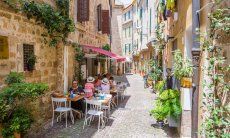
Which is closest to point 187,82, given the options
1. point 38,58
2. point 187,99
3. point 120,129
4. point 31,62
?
point 187,99

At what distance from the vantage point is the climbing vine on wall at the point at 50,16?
671 cm

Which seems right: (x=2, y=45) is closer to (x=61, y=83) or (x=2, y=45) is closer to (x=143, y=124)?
(x=61, y=83)

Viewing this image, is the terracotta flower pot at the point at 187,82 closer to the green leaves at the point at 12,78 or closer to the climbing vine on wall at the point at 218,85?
the climbing vine on wall at the point at 218,85

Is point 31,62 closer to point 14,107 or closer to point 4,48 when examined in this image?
point 4,48

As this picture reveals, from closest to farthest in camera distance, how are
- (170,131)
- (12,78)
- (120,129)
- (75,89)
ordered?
1. (12,78)
2. (170,131)
3. (120,129)
4. (75,89)

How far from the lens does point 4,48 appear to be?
19.7 feet

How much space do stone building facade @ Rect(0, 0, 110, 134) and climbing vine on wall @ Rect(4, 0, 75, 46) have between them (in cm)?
16

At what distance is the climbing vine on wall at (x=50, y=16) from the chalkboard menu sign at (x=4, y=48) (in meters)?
0.83

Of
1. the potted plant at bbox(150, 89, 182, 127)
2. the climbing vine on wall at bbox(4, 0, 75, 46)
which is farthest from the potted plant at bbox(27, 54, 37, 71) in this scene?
the potted plant at bbox(150, 89, 182, 127)

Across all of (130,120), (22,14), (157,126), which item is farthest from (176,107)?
(22,14)

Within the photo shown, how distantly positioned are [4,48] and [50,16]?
2.23m

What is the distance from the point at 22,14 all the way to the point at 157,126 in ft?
16.8

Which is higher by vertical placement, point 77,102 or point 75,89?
point 75,89

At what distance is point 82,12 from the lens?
11227 mm
